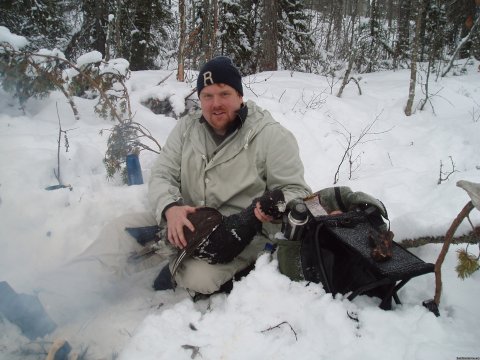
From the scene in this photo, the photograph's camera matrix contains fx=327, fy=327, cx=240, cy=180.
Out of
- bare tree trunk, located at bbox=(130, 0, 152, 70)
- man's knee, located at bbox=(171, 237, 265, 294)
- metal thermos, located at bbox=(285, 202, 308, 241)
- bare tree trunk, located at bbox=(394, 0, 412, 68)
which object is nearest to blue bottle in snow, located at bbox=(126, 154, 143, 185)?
man's knee, located at bbox=(171, 237, 265, 294)

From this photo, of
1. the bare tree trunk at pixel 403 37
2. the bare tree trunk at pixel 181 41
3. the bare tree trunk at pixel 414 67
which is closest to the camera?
the bare tree trunk at pixel 181 41

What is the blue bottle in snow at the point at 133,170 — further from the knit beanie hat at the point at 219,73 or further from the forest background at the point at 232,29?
the forest background at the point at 232,29

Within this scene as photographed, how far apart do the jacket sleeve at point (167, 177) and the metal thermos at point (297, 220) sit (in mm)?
925

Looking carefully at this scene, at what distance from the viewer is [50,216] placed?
282 centimetres

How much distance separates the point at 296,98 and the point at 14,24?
7.70m

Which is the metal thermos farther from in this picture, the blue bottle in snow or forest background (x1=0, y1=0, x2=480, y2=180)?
forest background (x1=0, y1=0, x2=480, y2=180)

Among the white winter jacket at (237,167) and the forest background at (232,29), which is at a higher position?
the forest background at (232,29)

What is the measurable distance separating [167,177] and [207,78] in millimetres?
827

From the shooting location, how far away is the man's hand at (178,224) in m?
2.07

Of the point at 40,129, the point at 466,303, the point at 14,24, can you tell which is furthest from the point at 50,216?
the point at 14,24

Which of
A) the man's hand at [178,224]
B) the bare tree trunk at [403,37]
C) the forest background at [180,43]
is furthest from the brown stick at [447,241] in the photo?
the bare tree trunk at [403,37]

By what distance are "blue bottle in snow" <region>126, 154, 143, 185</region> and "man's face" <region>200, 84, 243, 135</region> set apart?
126cm

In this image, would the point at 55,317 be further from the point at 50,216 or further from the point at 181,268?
the point at 50,216

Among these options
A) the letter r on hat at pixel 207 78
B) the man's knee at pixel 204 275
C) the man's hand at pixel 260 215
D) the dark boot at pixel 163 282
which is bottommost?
the dark boot at pixel 163 282
